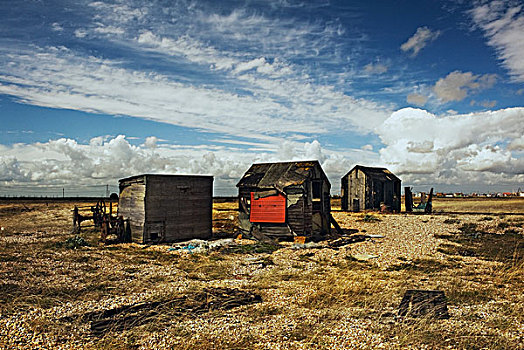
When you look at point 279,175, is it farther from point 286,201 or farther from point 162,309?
point 162,309

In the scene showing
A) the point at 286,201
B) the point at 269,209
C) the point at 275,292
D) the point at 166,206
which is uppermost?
the point at 286,201

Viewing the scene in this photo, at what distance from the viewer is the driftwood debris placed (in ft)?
28.0

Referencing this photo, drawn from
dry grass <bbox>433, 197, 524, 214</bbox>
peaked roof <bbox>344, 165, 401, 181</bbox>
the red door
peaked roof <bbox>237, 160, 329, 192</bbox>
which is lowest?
dry grass <bbox>433, 197, 524, 214</bbox>

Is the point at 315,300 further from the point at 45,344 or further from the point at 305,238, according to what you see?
the point at 305,238

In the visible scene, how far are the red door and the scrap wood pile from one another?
10.5 meters

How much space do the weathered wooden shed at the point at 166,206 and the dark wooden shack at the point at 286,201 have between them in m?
2.44

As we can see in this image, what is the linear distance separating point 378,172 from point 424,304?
33229 mm

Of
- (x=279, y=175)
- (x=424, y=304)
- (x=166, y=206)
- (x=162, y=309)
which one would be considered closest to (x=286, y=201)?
(x=279, y=175)

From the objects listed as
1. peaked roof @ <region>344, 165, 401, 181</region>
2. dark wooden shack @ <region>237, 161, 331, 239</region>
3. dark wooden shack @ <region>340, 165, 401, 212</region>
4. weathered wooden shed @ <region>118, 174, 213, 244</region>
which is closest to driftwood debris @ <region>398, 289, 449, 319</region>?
dark wooden shack @ <region>237, 161, 331, 239</region>

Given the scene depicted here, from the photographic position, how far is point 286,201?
20.8 metres

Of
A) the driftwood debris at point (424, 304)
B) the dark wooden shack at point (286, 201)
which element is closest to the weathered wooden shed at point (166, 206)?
the dark wooden shack at point (286, 201)

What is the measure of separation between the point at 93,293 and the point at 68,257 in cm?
625

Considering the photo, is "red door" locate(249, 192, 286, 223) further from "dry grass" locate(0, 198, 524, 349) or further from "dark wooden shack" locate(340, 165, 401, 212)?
"dark wooden shack" locate(340, 165, 401, 212)

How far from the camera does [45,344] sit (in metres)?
7.15
